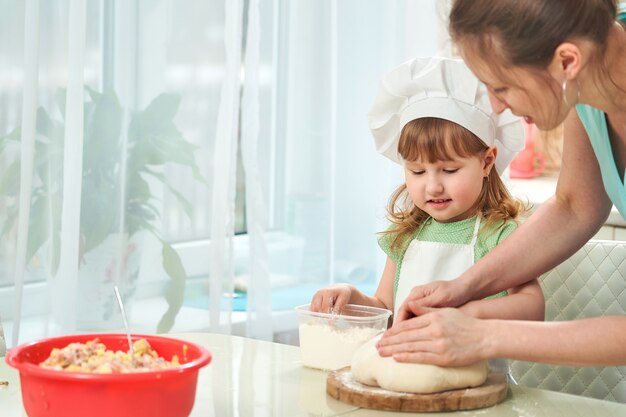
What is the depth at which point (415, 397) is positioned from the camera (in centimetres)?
121

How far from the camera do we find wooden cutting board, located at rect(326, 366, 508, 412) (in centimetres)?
121

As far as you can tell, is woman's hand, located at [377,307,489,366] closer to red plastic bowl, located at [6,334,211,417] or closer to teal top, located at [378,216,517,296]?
red plastic bowl, located at [6,334,211,417]

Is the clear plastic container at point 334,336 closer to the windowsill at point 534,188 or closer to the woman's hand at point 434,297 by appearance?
the woman's hand at point 434,297

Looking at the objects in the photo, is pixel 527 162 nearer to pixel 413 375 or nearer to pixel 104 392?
pixel 413 375

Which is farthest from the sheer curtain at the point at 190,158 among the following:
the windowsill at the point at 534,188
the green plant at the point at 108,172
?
the windowsill at the point at 534,188

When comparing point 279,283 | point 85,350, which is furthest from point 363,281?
point 85,350

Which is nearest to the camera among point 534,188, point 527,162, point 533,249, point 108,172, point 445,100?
point 533,249

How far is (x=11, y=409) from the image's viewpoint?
1194 millimetres

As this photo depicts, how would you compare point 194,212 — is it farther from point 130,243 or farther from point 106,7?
point 106,7

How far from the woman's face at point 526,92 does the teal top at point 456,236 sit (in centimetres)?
46

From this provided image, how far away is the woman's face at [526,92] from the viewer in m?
1.28

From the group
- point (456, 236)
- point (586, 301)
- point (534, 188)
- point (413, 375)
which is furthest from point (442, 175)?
point (534, 188)

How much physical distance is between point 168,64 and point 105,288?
60cm

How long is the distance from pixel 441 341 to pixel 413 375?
6 centimetres
